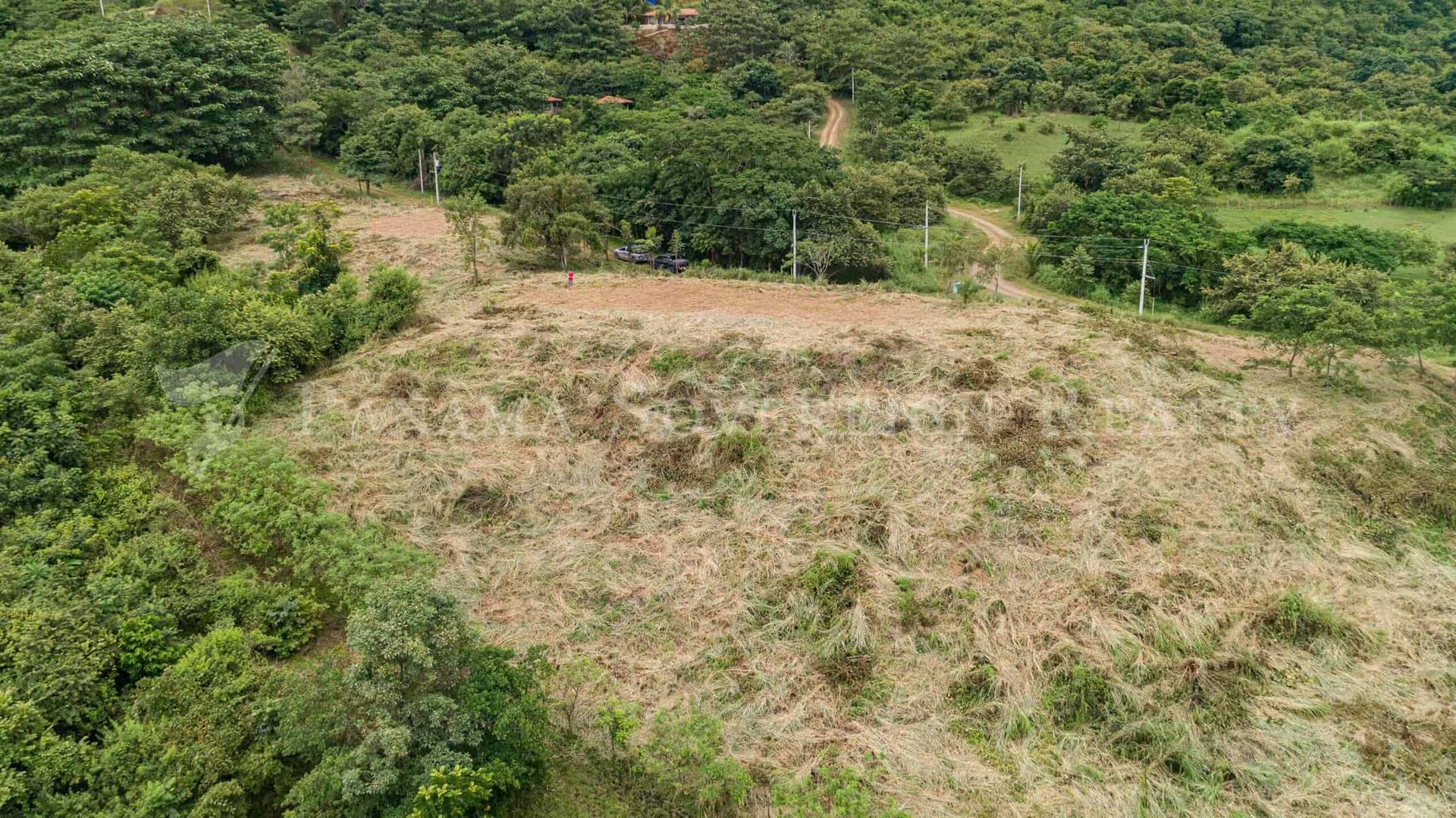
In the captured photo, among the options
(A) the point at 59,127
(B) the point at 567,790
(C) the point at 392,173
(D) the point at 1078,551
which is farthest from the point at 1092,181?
(A) the point at 59,127

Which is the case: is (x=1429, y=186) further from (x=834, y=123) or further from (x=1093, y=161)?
(x=834, y=123)

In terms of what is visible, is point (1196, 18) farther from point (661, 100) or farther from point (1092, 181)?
point (661, 100)

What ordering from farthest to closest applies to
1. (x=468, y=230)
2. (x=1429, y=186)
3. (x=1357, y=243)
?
(x=1429, y=186), (x=1357, y=243), (x=468, y=230)

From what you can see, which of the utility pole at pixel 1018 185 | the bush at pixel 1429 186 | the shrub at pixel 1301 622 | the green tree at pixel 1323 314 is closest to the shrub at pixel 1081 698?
the shrub at pixel 1301 622

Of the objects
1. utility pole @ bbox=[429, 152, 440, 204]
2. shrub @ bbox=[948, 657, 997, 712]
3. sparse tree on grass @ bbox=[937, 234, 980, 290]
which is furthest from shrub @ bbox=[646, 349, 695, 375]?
utility pole @ bbox=[429, 152, 440, 204]

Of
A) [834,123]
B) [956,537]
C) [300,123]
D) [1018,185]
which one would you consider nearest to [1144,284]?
[1018,185]

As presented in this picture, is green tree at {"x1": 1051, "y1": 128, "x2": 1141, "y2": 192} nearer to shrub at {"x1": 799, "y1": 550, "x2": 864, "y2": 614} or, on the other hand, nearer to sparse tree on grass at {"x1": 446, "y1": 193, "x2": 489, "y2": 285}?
sparse tree on grass at {"x1": 446, "y1": 193, "x2": 489, "y2": 285}

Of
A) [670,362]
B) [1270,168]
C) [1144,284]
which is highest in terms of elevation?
[1270,168]
